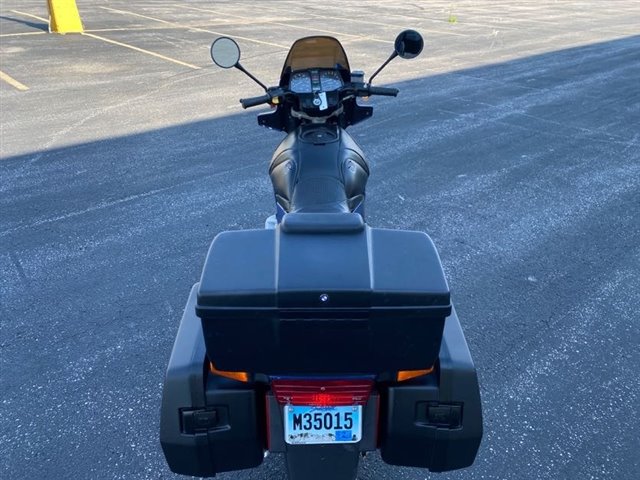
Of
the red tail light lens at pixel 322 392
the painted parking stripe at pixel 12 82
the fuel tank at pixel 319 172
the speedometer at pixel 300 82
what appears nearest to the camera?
the red tail light lens at pixel 322 392

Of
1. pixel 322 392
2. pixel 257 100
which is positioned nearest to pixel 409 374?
pixel 322 392

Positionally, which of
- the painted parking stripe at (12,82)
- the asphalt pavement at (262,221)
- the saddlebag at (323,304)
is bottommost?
the asphalt pavement at (262,221)

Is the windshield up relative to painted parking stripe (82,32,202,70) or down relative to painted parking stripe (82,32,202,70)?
up

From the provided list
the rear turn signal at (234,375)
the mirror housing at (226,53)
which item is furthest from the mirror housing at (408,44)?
the rear turn signal at (234,375)

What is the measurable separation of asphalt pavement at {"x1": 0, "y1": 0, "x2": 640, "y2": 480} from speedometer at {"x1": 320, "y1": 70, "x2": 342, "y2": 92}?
5.84 feet

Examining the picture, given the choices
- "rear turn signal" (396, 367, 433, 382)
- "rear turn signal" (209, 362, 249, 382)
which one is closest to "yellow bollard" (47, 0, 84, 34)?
"rear turn signal" (209, 362, 249, 382)

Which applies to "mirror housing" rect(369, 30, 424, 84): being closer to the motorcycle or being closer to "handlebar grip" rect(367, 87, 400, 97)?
"handlebar grip" rect(367, 87, 400, 97)

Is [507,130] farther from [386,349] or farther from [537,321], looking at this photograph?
[386,349]

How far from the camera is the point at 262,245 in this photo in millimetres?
1820

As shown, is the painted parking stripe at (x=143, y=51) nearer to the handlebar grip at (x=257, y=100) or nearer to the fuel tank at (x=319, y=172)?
the handlebar grip at (x=257, y=100)

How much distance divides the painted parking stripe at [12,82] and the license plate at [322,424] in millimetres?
9260

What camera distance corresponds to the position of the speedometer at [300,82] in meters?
3.13

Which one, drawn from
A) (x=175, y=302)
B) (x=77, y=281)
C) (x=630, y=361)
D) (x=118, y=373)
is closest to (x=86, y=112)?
(x=77, y=281)

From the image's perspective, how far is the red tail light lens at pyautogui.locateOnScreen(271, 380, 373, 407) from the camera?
1.81 metres
